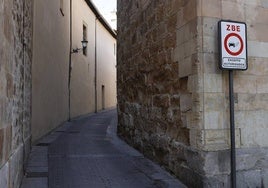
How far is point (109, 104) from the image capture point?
26203 millimetres

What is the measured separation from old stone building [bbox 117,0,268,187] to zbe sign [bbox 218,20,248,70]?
0.16 metres

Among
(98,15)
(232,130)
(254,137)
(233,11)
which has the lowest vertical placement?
(254,137)

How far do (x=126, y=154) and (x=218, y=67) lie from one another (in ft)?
10.6

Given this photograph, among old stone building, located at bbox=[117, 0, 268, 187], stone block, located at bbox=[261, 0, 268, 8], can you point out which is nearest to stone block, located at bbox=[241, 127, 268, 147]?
old stone building, located at bbox=[117, 0, 268, 187]

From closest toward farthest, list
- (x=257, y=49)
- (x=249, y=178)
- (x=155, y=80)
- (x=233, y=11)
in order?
(x=249, y=178)
(x=233, y=11)
(x=257, y=49)
(x=155, y=80)

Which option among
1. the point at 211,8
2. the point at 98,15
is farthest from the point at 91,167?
the point at 98,15

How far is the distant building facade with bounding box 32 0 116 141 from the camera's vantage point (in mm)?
9250

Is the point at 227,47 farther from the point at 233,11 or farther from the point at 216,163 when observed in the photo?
the point at 216,163

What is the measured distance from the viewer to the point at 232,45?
4.62m

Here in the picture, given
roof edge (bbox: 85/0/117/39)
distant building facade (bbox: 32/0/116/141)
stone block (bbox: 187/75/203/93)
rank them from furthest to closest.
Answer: roof edge (bbox: 85/0/117/39)
distant building facade (bbox: 32/0/116/141)
stone block (bbox: 187/75/203/93)

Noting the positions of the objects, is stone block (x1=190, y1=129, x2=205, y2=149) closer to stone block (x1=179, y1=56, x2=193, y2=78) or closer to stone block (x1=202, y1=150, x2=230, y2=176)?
stone block (x1=202, y1=150, x2=230, y2=176)

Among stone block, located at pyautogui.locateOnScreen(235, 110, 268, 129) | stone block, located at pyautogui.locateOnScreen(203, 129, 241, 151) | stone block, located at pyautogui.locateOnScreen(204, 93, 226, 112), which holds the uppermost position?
stone block, located at pyautogui.locateOnScreen(204, 93, 226, 112)

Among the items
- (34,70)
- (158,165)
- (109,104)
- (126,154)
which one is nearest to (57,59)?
(34,70)

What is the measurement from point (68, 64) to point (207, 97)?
11.1m
